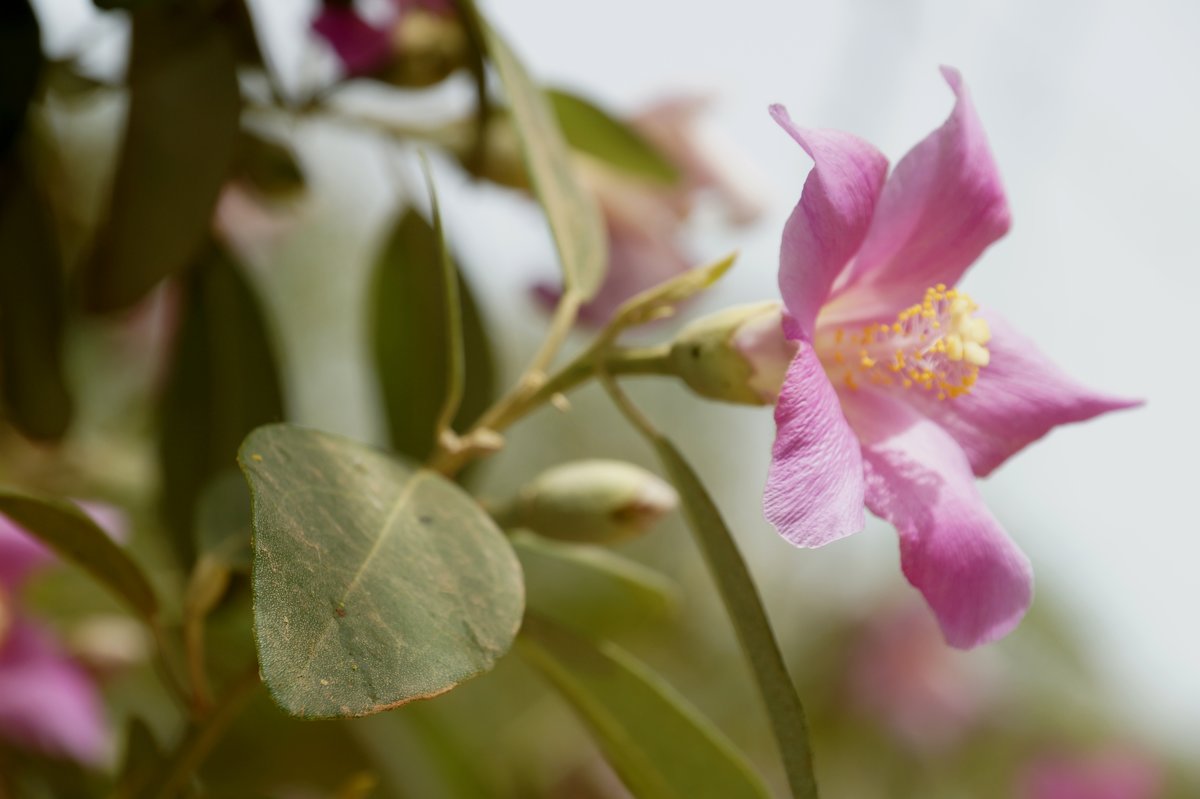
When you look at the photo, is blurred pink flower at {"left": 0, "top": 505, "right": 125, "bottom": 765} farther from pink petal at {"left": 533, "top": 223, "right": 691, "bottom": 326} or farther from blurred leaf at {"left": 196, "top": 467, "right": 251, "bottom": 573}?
pink petal at {"left": 533, "top": 223, "right": 691, "bottom": 326}

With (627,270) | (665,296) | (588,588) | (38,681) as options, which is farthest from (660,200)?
(38,681)

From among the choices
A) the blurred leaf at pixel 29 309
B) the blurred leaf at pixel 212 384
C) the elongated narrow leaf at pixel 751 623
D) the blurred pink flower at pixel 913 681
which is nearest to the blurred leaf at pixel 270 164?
the blurred leaf at pixel 212 384

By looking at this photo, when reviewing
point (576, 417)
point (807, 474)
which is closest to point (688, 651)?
point (576, 417)

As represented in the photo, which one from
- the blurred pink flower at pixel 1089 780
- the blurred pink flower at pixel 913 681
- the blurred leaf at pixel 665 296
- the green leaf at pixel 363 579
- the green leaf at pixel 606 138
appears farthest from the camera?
the blurred pink flower at pixel 913 681

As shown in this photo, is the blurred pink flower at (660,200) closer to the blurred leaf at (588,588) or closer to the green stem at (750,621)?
the blurred leaf at (588,588)

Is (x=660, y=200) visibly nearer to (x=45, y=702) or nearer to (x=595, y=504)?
(x=595, y=504)

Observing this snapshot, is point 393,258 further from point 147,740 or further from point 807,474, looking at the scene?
point 807,474

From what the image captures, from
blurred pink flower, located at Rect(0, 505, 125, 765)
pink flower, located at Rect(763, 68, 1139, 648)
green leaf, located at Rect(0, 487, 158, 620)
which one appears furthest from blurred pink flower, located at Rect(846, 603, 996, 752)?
green leaf, located at Rect(0, 487, 158, 620)
